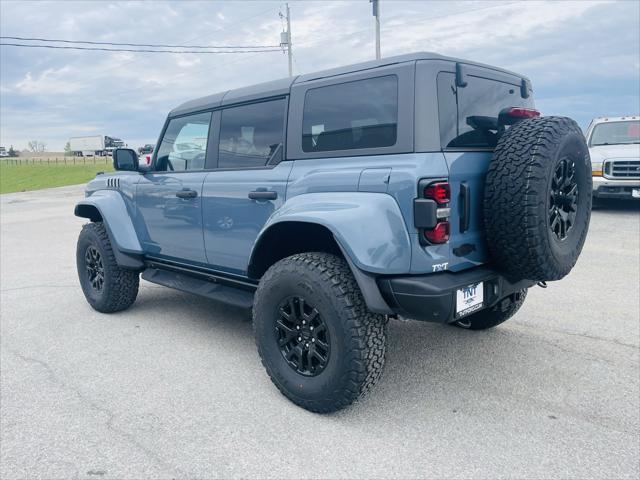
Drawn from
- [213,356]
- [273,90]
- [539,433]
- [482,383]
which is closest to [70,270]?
[213,356]

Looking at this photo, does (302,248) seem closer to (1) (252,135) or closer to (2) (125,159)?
(1) (252,135)

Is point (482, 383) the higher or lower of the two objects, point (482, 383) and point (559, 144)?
the lower

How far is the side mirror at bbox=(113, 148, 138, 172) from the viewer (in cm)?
457

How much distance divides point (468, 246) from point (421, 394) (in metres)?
1.00

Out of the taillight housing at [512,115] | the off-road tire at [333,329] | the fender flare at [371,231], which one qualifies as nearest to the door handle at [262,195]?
the off-road tire at [333,329]

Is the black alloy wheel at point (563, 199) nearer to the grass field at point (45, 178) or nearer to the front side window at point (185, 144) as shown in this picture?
the front side window at point (185, 144)

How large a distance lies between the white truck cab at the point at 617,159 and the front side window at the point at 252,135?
858 cm

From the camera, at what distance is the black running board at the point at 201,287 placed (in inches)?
150

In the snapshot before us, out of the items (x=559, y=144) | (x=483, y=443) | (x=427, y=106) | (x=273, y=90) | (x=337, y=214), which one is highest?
(x=273, y=90)

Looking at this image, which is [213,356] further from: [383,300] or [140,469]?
[383,300]

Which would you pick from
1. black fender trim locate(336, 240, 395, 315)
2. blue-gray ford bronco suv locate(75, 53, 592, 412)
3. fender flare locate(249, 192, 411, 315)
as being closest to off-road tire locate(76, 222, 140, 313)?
blue-gray ford bronco suv locate(75, 53, 592, 412)

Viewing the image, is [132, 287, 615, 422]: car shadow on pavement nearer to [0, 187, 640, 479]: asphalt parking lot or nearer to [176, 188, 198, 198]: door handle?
[0, 187, 640, 479]: asphalt parking lot

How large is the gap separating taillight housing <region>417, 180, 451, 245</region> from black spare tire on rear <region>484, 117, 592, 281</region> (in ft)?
0.97

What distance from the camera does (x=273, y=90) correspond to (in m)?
3.68
